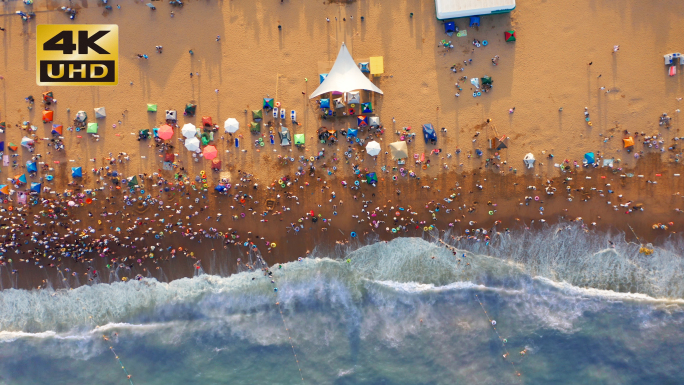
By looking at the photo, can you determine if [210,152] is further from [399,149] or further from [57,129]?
[399,149]

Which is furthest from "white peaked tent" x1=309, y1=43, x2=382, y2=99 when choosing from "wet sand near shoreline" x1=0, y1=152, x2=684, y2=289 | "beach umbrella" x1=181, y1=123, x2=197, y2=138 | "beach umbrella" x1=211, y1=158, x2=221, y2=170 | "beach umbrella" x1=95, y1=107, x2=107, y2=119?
"beach umbrella" x1=95, y1=107, x2=107, y2=119

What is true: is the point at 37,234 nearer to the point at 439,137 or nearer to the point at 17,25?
the point at 17,25

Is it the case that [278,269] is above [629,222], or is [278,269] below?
below

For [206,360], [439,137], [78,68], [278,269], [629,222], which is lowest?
[206,360]

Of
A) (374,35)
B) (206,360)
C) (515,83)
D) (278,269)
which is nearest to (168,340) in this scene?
(206,360)

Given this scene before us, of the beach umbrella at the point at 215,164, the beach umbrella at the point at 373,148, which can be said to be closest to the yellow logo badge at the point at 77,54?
the beach umbrella at the point at 215,164

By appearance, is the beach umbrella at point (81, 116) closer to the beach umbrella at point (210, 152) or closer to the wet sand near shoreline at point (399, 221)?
the wet sand near shoreline at point (399, 221)
